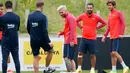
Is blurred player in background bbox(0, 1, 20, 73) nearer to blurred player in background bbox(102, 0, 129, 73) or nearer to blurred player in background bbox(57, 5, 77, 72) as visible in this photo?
blurred player in background bbox(57, 5, 77, 72)

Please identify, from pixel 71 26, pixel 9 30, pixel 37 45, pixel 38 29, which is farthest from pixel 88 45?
pixel 9 30

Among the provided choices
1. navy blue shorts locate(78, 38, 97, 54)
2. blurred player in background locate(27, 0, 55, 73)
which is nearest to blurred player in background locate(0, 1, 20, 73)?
blurred player in background locate(27, 0, 55, 73)

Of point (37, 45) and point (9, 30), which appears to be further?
point (37, 45)

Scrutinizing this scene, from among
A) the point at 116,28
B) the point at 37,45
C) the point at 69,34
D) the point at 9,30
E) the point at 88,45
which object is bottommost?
the point at 88,45

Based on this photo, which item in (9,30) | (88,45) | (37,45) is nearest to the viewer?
(9,30)

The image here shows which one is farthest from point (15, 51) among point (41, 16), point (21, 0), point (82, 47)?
point (21, 0)

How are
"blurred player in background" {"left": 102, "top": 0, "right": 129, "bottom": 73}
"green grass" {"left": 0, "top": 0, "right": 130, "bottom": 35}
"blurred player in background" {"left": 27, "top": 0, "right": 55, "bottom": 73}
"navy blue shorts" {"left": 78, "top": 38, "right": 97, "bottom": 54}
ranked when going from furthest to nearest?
"green grass" {"left": 0, "top": 0, "right": 130, "bottom": 35}, "navy blue shorts" {"left": 78, "top": 38, "right": 97, "bottom": 54}, "blurred player in background" {"left": 102, "top": 0, "right": 129, "bottom": 73}, "blurred player in background" {"left": 27, "top": 0, "right": 55, "bottom": 73}

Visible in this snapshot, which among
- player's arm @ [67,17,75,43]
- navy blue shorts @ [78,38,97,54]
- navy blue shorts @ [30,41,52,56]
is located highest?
player's arm @ [67,17,75,43]

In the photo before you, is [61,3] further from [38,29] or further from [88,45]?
[38,29]

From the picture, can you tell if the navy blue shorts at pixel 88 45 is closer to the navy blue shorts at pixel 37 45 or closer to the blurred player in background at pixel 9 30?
the navy blue shorts at pixel 37 45

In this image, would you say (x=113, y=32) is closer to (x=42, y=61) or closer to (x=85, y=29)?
(x=85, y=29)

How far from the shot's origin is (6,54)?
1128 centimetres

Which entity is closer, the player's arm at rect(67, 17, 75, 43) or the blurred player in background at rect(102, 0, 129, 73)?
the player's arm at rect(67, 17, 75, 43)

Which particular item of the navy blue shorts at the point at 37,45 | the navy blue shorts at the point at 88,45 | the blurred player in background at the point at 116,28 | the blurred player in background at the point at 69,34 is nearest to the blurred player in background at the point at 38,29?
the navy blue shorts at the point at 37,45
